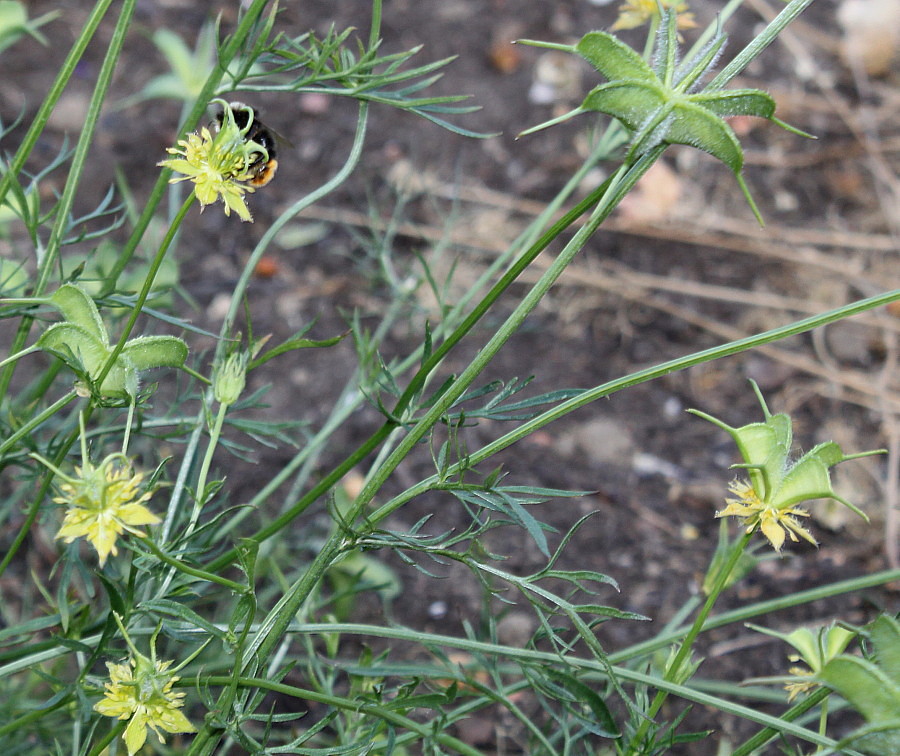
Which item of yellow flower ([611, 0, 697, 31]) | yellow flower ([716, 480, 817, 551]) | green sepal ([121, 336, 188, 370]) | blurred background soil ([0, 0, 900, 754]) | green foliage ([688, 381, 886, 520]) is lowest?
blurred background soil ([0, 0, 900, 754])

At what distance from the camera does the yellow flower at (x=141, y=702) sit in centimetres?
74

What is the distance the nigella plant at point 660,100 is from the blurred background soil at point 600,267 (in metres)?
0.82

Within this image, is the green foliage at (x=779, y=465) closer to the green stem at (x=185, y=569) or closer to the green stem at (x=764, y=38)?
the green stem at (x=764, y=38)

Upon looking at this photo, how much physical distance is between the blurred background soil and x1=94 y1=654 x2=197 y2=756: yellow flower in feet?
2.73

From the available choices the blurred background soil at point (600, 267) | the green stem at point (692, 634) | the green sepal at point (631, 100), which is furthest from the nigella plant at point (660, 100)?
the blurred background soil at point (600, 267)

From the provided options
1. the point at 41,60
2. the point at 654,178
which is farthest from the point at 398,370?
the point at 41,60

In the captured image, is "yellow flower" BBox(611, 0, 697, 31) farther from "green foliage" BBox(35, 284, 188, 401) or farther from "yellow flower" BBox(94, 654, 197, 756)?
"yellow flower" BBox(94, 654, 197, 756)

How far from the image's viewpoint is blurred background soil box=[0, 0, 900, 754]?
1.71 metres

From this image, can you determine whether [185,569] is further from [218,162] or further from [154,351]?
[218,162]

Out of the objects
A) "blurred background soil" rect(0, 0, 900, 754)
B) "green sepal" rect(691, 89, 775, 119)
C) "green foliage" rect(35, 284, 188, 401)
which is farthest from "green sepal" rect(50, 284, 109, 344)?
"blurred background soil" rect(0, 0, 900, 754)

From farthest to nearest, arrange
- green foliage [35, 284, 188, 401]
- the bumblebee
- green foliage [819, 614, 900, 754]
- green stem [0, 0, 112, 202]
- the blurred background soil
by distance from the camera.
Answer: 1. the blurred background soil
2. the bumblebee
3. green stem [0, 0, 112, 202]
4. green foliage [35, 284, 188, 401]
5. green foliage [819, 614, 900, 754]

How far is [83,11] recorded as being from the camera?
238 centimetres

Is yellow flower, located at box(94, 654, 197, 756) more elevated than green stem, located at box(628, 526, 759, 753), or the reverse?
green stem, located at box(628, 526, 759, 753)

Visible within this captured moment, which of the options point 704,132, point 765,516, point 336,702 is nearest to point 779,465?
point 765,516
